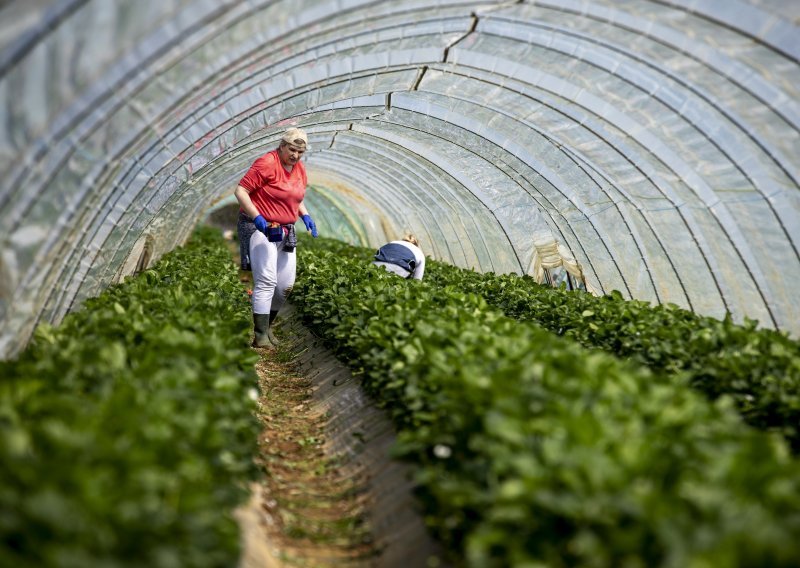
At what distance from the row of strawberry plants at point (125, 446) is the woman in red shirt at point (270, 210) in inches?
120

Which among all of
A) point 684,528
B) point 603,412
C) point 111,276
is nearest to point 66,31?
point 603,412

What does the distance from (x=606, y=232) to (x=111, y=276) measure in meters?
7.24

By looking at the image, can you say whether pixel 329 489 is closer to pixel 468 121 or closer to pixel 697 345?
pixel 697 345

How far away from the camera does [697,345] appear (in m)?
6.28

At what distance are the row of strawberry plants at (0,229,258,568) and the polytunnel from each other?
1.13 metres

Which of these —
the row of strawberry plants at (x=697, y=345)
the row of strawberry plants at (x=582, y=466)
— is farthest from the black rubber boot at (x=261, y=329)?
the row of strawberry plants at (x=582, y=466)

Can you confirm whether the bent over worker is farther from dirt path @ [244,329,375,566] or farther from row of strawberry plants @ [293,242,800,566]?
row of strawberry plants @ [293,242,800,566]

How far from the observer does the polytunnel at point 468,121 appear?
466 centimetres

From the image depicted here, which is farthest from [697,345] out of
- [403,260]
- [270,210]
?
[403,260]

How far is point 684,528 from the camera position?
8.04 ft

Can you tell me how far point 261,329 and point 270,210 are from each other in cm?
135

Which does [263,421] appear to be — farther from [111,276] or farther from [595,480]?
[595,480]

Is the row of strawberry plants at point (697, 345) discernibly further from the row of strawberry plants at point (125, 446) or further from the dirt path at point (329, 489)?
the row of strawberry plants at point (125, 446)

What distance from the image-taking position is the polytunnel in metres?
4.66
